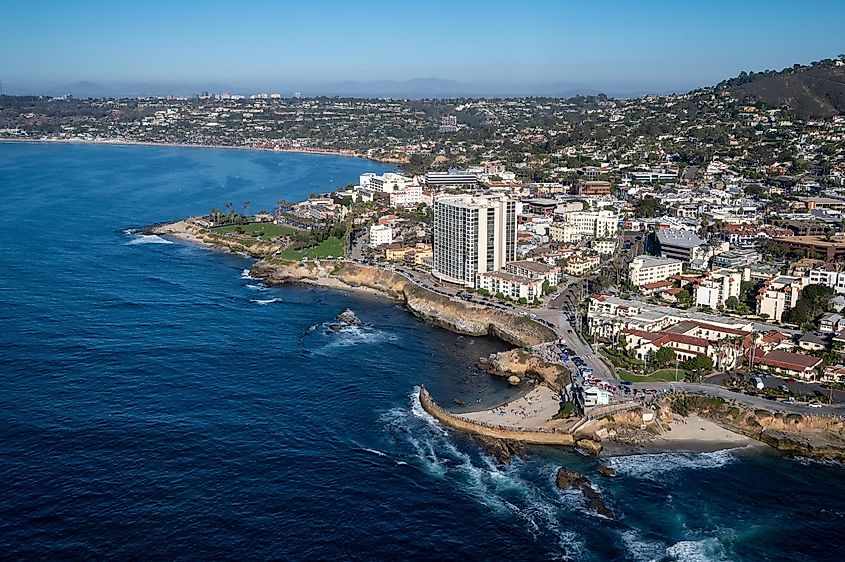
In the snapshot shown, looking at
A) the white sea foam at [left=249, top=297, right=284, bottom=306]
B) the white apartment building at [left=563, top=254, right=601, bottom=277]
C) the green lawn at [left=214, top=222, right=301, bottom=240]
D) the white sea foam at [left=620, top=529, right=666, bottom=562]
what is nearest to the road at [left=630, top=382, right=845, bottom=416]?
the white sea foam at [left=620, top=529, right=666, bottom=562]

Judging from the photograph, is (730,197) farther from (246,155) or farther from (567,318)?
(246,155)

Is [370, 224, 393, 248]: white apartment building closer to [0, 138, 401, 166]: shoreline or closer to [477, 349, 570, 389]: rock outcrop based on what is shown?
[477, 349, 570, 389]: rock outcrop

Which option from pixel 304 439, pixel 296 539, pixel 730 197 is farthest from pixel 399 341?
pixel 730 197

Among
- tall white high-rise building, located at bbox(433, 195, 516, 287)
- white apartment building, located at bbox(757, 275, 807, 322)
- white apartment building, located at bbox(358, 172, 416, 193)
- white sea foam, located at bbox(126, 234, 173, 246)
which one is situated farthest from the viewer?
white apartment building, located at bbox(358, 172, 416, 193)

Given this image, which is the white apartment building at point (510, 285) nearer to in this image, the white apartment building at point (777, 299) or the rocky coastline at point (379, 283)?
the rocky coastline at point (379, 283)

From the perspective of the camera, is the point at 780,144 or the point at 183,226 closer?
the point at 183,226

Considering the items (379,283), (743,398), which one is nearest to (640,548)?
(743,398)
